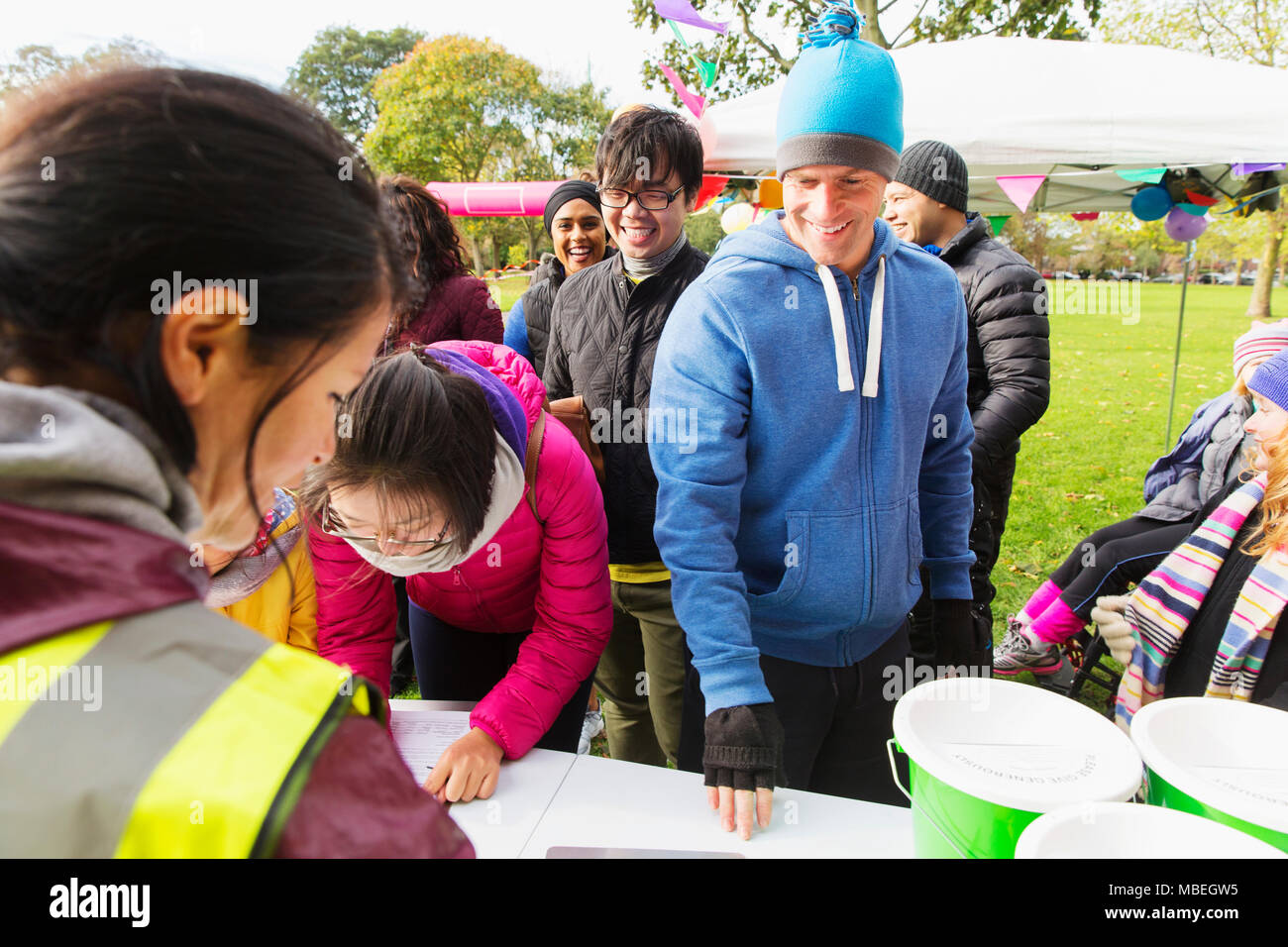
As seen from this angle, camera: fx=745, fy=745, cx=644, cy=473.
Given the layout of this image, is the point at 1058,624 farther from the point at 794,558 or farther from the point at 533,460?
the point at 533,460

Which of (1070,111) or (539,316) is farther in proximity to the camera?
(1070,111)

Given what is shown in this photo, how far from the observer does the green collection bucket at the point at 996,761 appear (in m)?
0.92

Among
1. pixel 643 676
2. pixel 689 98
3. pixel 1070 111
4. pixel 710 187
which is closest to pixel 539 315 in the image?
pixel 643 676

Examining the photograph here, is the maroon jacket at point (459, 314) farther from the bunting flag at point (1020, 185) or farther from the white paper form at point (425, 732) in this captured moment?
the bunting flag at point (1020, 185)

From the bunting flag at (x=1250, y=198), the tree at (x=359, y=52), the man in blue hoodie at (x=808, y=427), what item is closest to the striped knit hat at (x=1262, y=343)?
the man in blue hoodie at (x=808, y=427)

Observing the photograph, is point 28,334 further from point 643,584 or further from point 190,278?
point 643,584

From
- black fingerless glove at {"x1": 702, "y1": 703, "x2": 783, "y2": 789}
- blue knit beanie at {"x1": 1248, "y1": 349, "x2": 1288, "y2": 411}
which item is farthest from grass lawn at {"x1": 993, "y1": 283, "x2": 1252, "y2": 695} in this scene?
black fingerless glove at {"x1": 702, "y1": 703, "x2": 783, "y2": 789}

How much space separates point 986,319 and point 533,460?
1864 mm

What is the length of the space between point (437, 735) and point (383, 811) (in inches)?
47.4

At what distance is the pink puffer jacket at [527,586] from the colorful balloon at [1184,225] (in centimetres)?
650

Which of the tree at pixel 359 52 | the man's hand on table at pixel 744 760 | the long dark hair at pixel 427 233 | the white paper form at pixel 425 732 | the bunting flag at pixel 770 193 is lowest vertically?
the white paper form at pixel 425 732

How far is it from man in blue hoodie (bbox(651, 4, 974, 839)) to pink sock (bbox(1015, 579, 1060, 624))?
86.4 inches

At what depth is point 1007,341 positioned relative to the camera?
258 cm

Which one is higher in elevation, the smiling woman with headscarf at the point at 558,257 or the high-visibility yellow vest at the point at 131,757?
the smiling woman with headscarf at the point at 558,257
